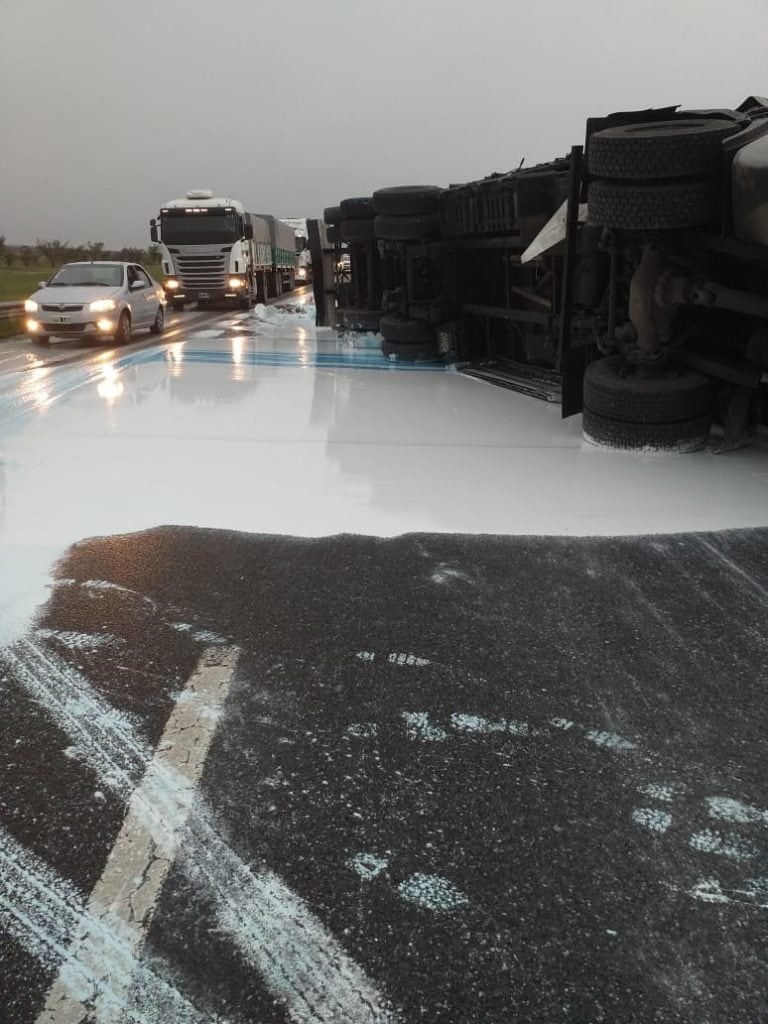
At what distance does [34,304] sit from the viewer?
45.8 feet

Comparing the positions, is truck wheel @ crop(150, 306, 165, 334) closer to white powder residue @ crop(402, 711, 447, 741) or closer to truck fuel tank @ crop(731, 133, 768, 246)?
truck fuel tank @ crop(731, 133, 768, 246)

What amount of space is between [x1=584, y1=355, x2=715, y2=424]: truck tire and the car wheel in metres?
10.4

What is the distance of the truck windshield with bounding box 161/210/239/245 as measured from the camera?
2208 cm

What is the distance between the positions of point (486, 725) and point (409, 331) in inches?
342

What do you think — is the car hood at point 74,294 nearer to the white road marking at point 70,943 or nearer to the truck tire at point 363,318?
the truck tire at point 363,318

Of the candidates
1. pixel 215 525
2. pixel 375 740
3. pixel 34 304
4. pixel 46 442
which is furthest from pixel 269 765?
pixel 34 304

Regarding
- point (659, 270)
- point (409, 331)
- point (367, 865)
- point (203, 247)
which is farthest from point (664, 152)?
point (203, 247)

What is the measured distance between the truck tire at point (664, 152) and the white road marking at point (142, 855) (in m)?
4.02

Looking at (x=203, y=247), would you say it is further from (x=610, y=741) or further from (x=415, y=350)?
(x=610, y=741)

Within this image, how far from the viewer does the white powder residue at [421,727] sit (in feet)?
8.01

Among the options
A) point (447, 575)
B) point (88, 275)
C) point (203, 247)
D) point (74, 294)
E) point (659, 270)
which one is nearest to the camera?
point (447, 575)

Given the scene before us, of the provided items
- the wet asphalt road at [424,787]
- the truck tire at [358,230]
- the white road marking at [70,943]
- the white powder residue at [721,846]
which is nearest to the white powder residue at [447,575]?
the wet asphalt road at [424,787]

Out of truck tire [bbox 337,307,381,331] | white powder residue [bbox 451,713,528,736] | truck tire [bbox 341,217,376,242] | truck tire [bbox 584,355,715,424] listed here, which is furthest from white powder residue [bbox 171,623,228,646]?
truck tire [bbox 341,217,376,242]

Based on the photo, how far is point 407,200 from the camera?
9945 mm
